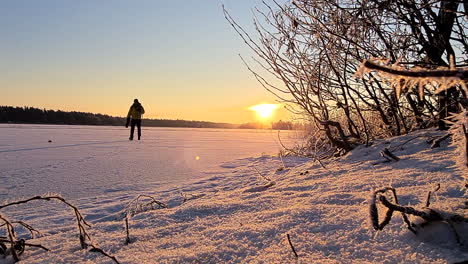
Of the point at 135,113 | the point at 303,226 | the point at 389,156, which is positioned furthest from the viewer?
the point at 135,113

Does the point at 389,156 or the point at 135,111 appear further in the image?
the point at 135,111

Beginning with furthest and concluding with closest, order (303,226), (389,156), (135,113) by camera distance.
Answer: (135,113) → (389,156) → (303,226)

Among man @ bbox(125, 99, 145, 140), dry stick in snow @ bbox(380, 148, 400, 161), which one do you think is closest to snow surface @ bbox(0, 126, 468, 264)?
dry stick in snow @ bbox(380, 148, 400, 161)

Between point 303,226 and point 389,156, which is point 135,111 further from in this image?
point 303,226

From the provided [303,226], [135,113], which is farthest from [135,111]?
[303,226]

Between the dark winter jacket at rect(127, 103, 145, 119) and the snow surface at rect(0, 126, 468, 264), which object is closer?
the snow surface at rect(0, 126, 468, 264)

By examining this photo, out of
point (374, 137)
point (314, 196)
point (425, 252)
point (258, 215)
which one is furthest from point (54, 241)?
point (374, 137)

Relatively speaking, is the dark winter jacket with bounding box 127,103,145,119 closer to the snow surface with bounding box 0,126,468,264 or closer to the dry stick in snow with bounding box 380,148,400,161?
the snow surface with bounding box 0,126,468,264

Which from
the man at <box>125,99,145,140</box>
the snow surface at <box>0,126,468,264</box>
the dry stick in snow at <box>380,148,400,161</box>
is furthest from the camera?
the man at <box>125,99,145,140</box>

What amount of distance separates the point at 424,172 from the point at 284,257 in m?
1.04

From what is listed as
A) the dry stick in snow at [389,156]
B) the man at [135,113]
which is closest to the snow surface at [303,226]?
the dry stick in snow at [389,156]

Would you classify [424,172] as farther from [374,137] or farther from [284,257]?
[374,137]

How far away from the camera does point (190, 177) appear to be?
455 centimetres

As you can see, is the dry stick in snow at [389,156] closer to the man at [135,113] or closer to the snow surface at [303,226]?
the snow surface at [303,226]
